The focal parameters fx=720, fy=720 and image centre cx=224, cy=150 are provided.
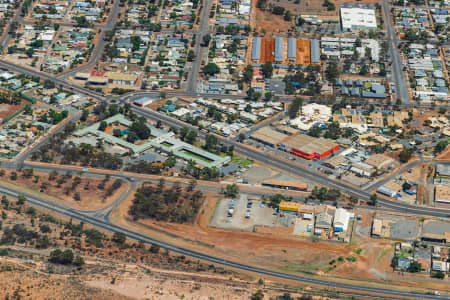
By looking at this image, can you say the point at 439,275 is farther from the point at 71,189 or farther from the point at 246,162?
the point at 71,189

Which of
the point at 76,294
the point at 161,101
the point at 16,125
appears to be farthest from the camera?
the point at 161,101

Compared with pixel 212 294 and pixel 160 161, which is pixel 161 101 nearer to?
pixel 160 161

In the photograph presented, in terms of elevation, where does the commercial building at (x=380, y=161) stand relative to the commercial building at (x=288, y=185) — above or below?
above

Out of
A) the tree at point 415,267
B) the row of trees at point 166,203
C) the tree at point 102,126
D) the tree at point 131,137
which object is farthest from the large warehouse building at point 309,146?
the tree at point 102,126

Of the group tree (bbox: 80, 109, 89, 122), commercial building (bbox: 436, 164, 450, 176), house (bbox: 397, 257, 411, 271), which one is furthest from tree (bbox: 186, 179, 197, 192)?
commercial building (bbox: 436, 164, 450, 176)

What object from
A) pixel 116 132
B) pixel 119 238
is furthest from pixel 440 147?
pixel 119 238

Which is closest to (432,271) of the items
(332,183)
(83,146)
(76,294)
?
(332,183)

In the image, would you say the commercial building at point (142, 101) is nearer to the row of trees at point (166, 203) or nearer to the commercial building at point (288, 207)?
the row of trees at point (166, 203)
